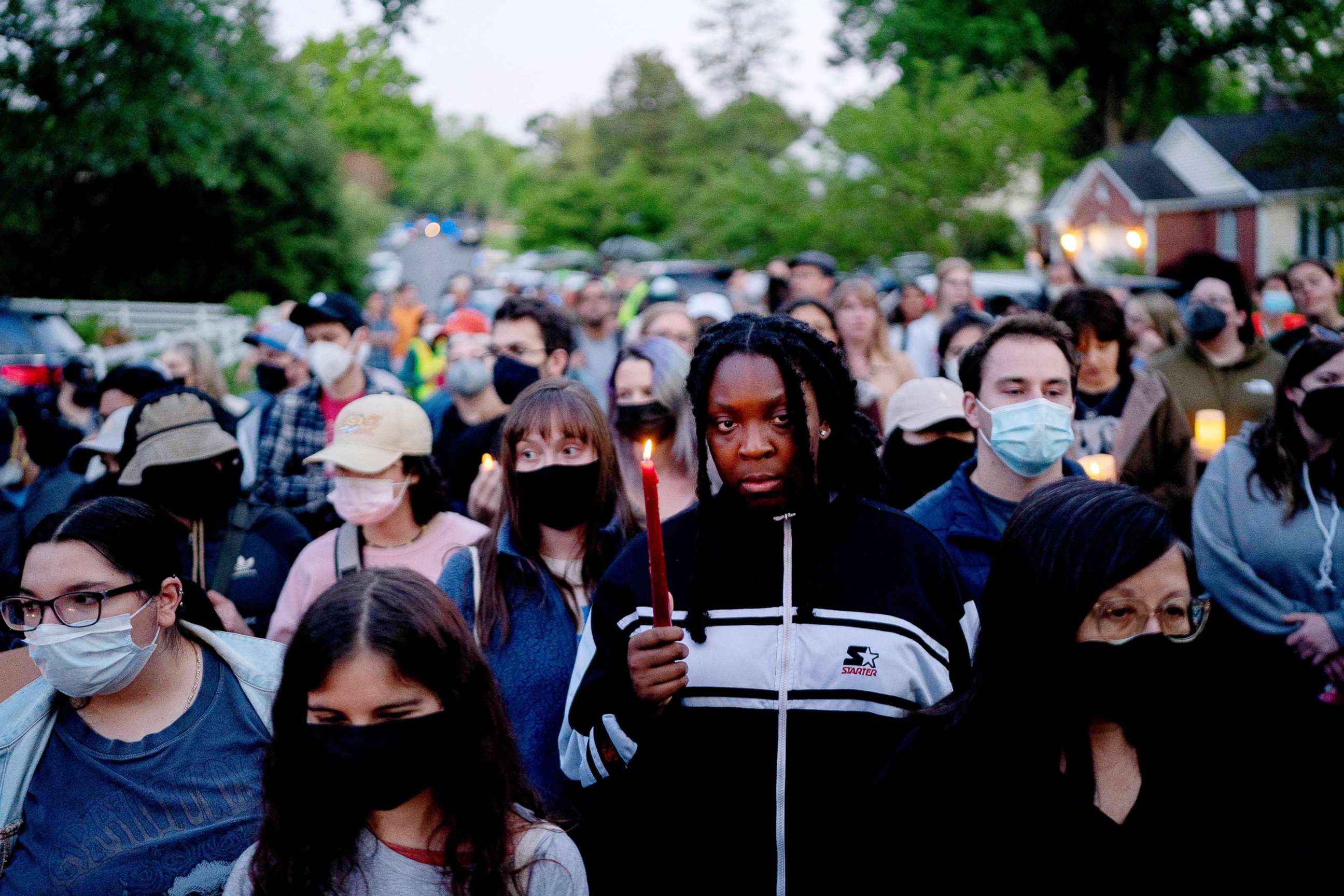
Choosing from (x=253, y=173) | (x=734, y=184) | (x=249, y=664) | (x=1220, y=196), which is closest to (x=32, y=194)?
(x=253, y=173)

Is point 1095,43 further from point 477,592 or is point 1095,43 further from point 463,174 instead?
point 463,174

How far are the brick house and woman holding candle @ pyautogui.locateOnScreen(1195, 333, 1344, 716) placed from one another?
2913 cm

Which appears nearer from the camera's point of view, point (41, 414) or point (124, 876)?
point (124, 876)

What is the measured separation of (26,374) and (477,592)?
375 inches

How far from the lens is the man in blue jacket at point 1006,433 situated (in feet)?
11.8

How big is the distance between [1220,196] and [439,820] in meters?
41.8

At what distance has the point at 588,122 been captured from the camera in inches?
3568

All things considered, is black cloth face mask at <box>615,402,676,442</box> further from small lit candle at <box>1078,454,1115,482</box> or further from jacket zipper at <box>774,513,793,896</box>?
jacket zipper at <box>774,513,793,896</box>

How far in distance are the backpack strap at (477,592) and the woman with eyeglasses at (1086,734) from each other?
145cm

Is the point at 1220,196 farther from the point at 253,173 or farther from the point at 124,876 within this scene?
the point at 124,876

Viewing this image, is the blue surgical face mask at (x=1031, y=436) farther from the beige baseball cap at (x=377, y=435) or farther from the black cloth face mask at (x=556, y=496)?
the beige baseball cap at (x=377, y=435)

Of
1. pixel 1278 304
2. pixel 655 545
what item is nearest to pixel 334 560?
pixel 655 545

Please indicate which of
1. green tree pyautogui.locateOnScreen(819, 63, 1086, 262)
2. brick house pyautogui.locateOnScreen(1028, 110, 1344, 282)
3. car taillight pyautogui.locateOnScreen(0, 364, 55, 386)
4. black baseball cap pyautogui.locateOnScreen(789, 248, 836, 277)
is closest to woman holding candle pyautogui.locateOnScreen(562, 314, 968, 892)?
black baseball cap pyautogui.locateOnScreen(789, 248, 836, 277)

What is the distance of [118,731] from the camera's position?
2.96 meters
